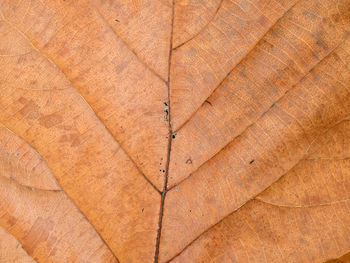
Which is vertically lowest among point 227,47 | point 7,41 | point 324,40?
point 324,40

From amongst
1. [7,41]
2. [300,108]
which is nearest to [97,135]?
[7,41]

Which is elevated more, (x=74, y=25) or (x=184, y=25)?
(x=74, y=25)

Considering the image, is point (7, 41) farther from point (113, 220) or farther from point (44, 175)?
point (113, 220)

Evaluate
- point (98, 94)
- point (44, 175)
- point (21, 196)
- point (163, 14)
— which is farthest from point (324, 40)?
point (21, 196)

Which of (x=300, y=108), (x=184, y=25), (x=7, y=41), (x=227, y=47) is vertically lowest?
(x=300, y=108)

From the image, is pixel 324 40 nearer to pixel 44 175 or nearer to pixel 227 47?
pixel 227 47

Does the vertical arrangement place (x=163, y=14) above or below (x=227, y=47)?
above
